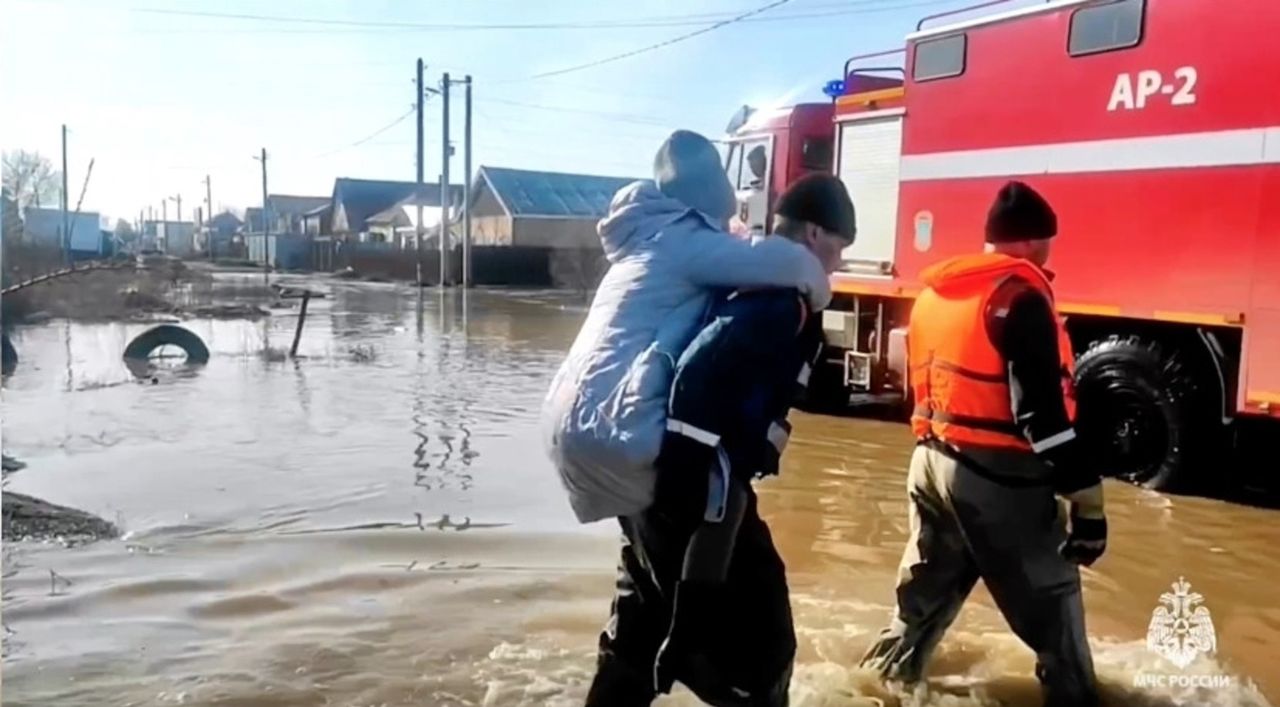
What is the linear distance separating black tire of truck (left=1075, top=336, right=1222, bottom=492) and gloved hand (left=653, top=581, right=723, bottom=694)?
5.41 metres

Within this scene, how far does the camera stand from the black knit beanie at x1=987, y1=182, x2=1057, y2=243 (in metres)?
3.76

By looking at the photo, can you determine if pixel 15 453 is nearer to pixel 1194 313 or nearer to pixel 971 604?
pixel 971 604

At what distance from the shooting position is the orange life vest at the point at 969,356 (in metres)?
3.63

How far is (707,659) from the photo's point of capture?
2.90 metres

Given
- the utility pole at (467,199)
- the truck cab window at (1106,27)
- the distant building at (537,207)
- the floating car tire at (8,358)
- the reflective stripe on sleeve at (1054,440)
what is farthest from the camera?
the distant building at (537,207)

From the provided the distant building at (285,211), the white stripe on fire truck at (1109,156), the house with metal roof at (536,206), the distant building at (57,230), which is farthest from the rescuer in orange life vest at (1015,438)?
the distant building at (285,211)

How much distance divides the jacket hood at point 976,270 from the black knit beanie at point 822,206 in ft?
2.55

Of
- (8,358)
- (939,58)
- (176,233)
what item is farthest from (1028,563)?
(176,233)

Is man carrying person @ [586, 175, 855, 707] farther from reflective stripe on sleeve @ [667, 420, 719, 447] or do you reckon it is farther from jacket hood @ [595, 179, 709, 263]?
jacket hood @ [595, 179, 709, 263]

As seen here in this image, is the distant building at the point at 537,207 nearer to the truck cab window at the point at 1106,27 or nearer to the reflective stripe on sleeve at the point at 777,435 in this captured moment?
the truck cab window at the point at 1106,27

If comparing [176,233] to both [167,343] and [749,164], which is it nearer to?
[167,343]

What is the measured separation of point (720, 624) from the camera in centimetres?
289

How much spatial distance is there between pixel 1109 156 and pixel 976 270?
5081 millimetres

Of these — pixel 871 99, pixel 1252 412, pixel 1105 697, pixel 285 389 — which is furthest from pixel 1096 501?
pixel 285 389
